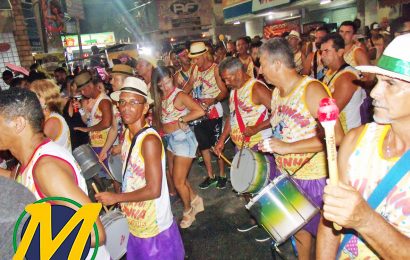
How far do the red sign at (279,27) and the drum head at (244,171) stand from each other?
16452mm

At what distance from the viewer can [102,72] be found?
10.9 m

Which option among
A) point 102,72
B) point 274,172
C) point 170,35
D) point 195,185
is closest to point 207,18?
point 170,35

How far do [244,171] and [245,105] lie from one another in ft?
4.27

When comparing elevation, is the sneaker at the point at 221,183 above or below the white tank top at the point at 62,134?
below

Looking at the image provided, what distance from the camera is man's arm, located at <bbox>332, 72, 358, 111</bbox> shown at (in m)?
4.18

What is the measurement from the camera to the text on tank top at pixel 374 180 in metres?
1.58

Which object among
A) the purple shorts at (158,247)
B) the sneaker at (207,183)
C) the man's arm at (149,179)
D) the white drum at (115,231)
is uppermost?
the man's arm at (149,179)

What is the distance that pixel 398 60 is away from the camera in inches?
59.7

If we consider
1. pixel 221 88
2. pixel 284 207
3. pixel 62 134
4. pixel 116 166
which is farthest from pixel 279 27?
pixel 284 207

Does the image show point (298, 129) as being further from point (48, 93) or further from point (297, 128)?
point (48, 93)

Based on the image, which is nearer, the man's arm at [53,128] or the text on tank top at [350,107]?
the man's arm at [53,128]

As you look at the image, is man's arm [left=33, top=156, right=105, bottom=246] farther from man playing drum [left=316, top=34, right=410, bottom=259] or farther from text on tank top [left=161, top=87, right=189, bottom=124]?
text on tank top [left=161, top=87, right=189, bottom=124]

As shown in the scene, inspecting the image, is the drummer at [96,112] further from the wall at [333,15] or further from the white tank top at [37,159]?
the wall at [333,15]

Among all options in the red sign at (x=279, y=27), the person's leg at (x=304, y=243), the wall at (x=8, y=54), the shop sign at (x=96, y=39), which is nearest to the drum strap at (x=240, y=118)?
the person's leg at (x=304, y=243)
